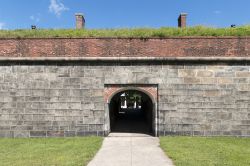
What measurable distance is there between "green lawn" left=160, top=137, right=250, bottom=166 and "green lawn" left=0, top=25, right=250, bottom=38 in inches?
181

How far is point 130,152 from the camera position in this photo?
323 inches

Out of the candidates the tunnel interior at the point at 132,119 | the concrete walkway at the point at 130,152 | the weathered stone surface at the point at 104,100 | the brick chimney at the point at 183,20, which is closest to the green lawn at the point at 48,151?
the concrete walkway at the point at 130,152

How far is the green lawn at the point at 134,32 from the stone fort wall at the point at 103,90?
1.95 feet

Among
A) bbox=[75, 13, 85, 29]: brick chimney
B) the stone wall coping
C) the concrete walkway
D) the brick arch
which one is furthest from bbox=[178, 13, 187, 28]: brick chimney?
the concrete walkway

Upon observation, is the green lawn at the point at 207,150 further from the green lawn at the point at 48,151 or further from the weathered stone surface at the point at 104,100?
the green lawn at the point at 48,151

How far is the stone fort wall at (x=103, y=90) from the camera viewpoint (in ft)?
35.8

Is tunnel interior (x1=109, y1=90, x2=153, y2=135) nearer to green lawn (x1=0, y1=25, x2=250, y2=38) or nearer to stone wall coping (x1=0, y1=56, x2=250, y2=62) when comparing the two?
stone wall coping (x1=0, y1=56, x2=250, y2=62)

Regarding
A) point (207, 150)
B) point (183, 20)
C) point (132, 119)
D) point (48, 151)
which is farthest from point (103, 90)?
point (132, 119)

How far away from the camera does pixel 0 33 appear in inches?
479

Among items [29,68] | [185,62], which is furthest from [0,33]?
[185,62]

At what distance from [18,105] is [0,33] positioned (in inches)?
149

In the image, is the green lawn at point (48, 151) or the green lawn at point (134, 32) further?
the green lawn at point (134, 32)

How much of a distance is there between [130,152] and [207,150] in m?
2.54

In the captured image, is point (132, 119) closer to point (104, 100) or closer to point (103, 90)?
point (104, 100)
